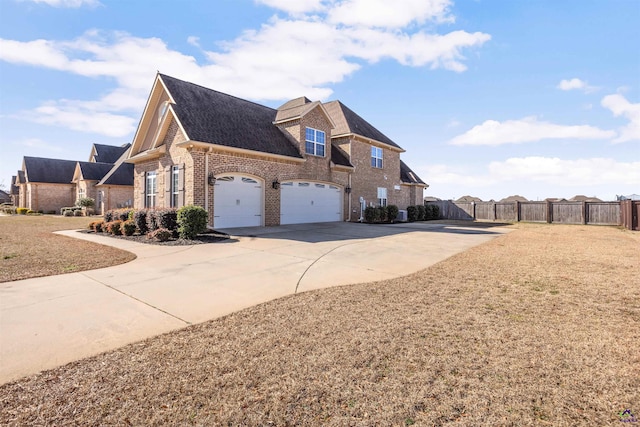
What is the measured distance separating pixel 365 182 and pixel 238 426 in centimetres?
2119

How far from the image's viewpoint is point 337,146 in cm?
2230

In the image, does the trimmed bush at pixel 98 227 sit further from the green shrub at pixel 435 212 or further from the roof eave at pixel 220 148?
the green shrub at pixel 435 212

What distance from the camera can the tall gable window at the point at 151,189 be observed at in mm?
17359

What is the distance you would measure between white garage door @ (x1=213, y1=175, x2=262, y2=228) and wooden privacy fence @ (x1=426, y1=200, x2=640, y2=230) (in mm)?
20274

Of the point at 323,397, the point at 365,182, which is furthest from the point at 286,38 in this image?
the point at 365,182

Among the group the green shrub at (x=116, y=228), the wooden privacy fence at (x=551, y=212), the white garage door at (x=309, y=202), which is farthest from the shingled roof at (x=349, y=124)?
the green shrub at (x=116, y=228)

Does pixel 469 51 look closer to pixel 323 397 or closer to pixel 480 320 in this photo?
pixel 480 320

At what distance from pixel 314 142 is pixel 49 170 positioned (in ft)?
123

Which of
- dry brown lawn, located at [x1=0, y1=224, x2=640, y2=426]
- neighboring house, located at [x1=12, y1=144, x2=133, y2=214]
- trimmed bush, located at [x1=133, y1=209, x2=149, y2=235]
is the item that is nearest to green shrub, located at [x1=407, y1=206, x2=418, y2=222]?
trimmed bush, located at [x1=133, y1=209, x2=149, y2=235]

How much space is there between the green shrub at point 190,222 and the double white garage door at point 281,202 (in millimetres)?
2484

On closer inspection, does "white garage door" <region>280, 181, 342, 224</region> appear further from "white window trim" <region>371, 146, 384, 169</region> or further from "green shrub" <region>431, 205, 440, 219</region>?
"green shrub" <region>431, 205, 440, 219</region>

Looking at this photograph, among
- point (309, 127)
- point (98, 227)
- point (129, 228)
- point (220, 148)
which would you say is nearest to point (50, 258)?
point (129, 228)

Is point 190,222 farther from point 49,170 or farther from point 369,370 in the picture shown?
point 49,170

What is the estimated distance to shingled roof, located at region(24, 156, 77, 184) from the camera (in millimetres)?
36812
